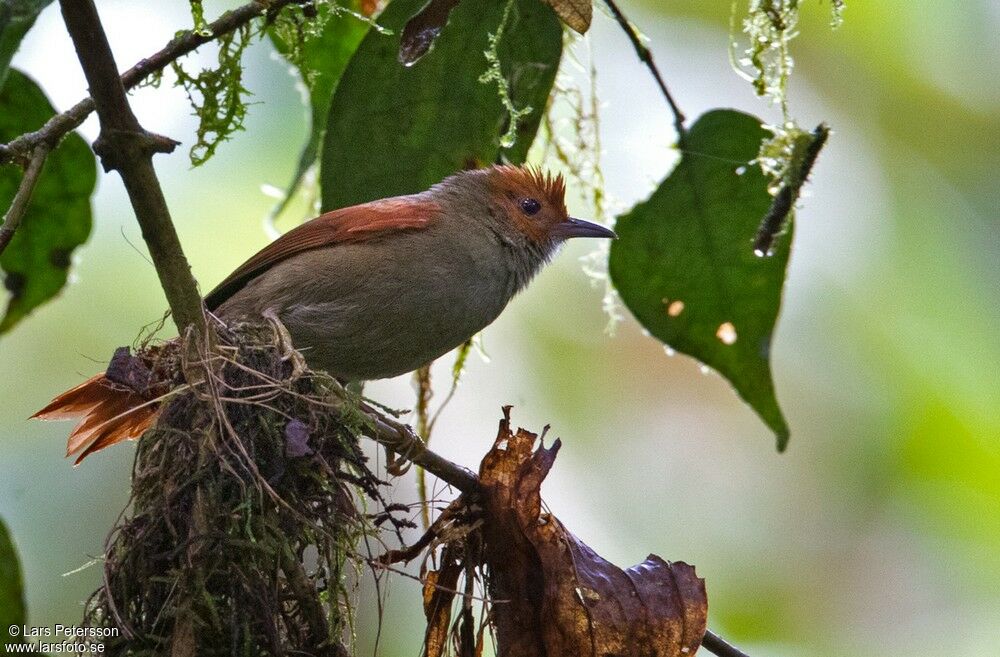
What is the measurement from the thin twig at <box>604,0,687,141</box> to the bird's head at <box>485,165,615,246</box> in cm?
99

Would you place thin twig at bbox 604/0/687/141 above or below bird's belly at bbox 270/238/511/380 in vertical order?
above

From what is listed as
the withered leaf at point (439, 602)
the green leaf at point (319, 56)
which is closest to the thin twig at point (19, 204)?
the green leaf at point (319, 56)

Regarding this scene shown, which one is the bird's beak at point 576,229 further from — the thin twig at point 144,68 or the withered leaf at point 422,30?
the withered leaf at point 422,30

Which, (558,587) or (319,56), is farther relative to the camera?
(319,56)

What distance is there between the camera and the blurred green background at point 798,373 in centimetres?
600

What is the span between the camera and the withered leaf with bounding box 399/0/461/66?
297cm

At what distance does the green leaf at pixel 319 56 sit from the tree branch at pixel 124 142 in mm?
1251

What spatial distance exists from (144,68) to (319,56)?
109 centimetres

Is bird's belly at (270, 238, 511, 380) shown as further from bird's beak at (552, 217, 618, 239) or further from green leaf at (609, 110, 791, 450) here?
bird's beak at (552, 217, 618, 239)

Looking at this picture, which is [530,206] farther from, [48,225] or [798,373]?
[798,373]

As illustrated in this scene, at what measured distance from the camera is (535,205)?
4.92m

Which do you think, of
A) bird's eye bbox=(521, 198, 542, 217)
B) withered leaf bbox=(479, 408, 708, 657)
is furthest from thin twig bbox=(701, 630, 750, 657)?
bird's eye bbox=(521, 198, 542, 217)

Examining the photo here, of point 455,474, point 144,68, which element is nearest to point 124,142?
point 144,68

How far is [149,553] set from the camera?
277 centimetres
